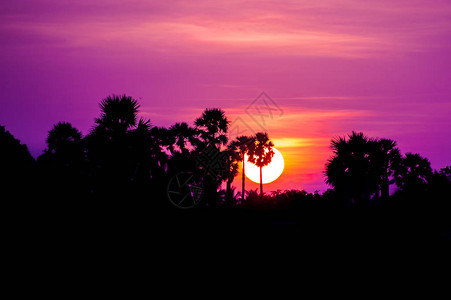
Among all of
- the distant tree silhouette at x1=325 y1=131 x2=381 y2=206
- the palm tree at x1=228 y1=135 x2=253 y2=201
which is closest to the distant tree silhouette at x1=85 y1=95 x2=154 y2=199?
the distant tree silhouette at x1=325 y1=131 x2=381 y2=206

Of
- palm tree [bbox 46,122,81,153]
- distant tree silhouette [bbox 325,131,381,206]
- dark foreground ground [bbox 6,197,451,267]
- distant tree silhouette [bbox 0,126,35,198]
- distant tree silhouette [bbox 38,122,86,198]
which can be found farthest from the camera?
palm tree [bbox 46,122,81,153]

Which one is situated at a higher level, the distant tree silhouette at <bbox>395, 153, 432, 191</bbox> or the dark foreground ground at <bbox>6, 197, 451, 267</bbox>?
the distant tree silhouette at <bbox>395, 153, 432, 191</bbox>

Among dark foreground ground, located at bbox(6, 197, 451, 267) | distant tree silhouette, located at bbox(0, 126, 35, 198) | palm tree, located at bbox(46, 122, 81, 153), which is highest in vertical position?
palm tree, located at bbox(46, 122, 81, 153)

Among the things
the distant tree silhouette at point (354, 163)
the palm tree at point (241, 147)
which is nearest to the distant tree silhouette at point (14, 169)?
the distant tree silhouette at point (354, 163)

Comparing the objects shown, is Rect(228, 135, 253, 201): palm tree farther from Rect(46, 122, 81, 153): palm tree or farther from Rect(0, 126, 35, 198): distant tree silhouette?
Rect(0, 126, 35, 198): distant tree silhouette

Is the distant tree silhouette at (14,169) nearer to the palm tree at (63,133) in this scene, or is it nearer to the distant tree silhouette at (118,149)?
the distant tree silhouette at (118,149)

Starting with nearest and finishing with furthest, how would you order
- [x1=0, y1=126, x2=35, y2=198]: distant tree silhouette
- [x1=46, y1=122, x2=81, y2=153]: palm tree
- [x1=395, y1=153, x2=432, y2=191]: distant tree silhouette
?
[x1=0, y1=126, x2=35, y2=198]: distant tree silhouette, [x1=46, y1=122, x2=81, y2=153]: palm tree, [x1=395, y1=153, x2=432, y2=191]: distant tree silhouette

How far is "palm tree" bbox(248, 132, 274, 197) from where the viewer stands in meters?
72.8

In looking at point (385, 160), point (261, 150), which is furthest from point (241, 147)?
point (385, 160)

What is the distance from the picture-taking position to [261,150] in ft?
240

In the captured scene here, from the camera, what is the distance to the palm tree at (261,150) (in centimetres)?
7281

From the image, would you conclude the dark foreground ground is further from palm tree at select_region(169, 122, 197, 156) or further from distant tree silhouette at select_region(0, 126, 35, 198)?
palm tree at select_region(169, 122, 197, 156)

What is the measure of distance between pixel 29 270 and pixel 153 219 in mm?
5577

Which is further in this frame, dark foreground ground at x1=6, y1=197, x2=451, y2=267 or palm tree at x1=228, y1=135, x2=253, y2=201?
palm tree at x1=228, y1=135, x2=253, y2=201
